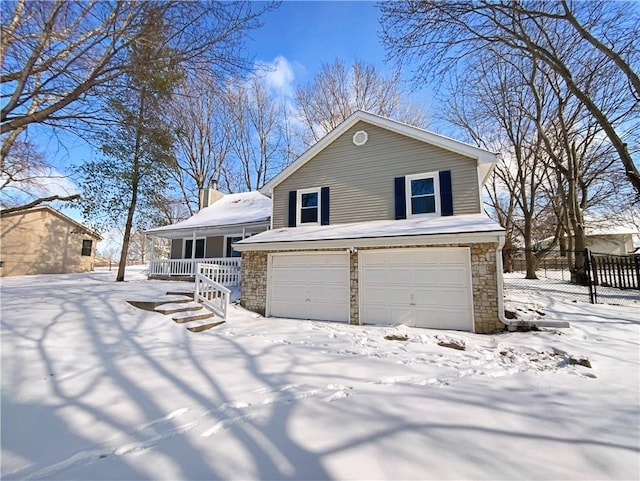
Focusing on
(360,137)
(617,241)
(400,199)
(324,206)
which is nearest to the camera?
(400,199)

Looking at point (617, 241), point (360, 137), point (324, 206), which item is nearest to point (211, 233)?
point (324, 206)

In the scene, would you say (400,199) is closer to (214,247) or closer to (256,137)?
(214,247)

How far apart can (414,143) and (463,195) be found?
2334 millimetres

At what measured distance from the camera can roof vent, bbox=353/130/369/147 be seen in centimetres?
1041

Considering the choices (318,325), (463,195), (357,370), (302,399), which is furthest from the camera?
(463,195)

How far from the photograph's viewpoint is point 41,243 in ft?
63.0

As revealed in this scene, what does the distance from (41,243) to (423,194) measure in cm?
2354

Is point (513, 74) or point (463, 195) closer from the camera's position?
point (463, 195)

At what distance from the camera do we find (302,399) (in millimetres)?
3463

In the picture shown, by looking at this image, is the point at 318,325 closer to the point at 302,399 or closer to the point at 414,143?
the point at 302,399

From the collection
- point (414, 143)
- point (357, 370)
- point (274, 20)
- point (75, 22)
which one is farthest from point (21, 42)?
point (414, 143)

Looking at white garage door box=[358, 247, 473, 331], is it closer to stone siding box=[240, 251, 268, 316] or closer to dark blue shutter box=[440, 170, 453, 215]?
dark blue shutter box=[440, 170, 453, 215]

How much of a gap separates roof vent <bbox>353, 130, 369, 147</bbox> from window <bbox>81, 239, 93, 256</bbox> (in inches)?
872

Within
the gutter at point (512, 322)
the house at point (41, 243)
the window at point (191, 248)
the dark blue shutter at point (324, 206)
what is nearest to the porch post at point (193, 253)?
the window at point (191, 248)
